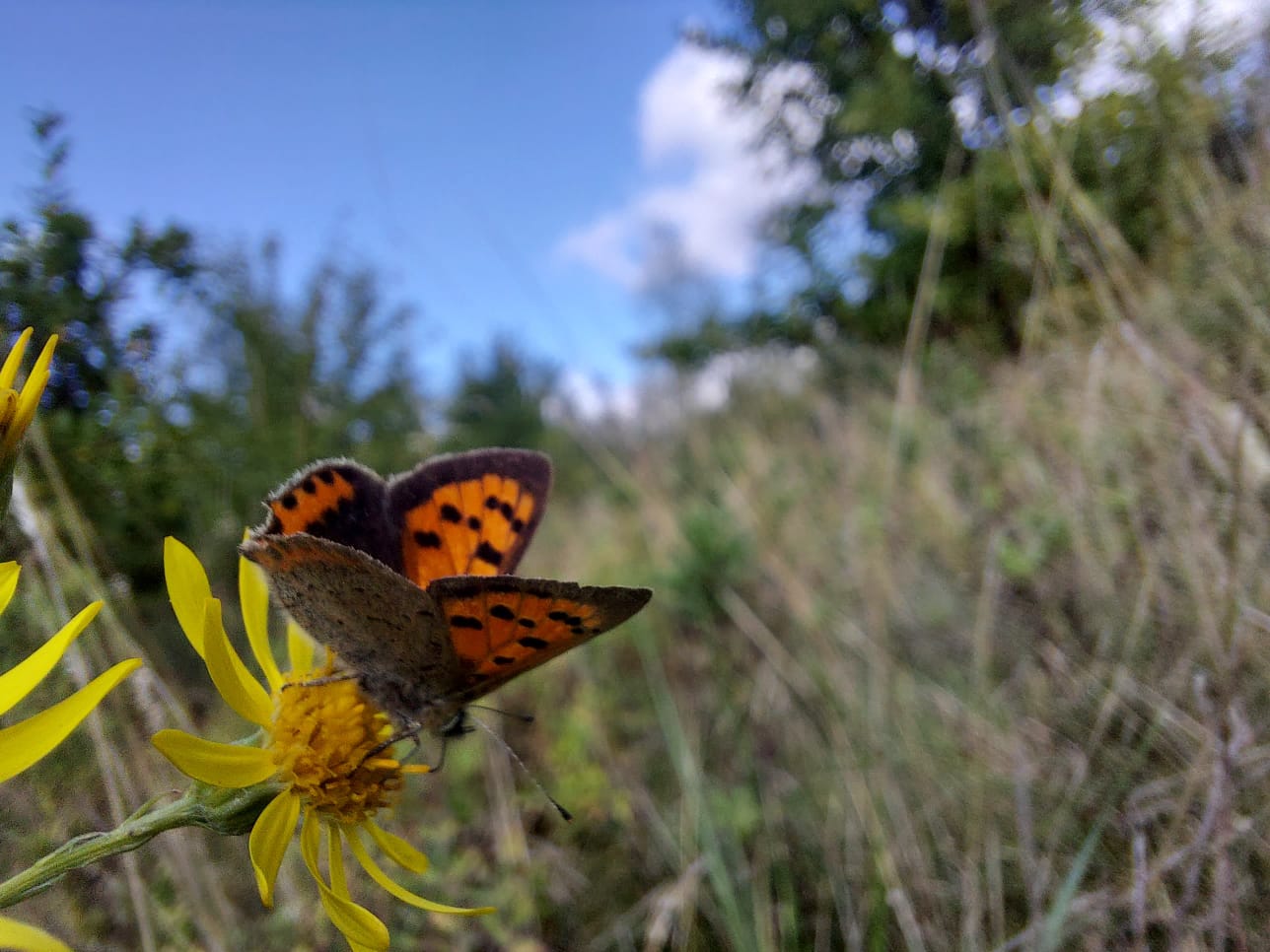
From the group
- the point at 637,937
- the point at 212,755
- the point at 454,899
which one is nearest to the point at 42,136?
the point at 212,755

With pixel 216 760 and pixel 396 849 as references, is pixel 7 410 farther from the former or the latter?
pixel 396 849

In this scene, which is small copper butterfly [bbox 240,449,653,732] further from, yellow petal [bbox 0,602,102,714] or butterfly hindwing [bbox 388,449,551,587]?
yellow petal [bbox 0,602,102,714]

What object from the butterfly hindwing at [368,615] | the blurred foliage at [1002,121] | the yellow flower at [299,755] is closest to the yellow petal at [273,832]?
the yellow flower at [299,755]

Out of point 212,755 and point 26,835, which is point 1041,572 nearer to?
point 212,755

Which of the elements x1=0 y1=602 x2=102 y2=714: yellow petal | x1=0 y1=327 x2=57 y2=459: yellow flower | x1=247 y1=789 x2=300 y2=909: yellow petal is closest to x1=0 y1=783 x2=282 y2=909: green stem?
x1=247 y1=789 x2=300 y2=909: yellow petal

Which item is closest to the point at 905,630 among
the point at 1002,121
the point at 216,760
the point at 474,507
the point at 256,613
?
the point at 1002,121

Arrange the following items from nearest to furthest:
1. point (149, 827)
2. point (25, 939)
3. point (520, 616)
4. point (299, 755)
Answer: point (25, 939) → point (149, 827) → point (299, 755) → point (520, 616)
